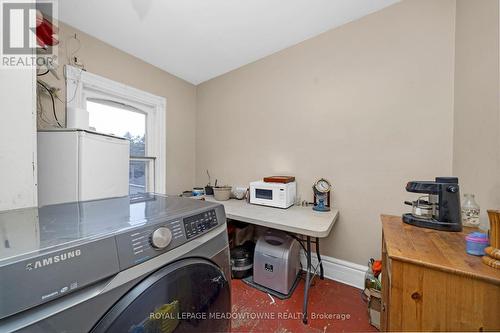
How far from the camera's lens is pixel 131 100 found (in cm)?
221

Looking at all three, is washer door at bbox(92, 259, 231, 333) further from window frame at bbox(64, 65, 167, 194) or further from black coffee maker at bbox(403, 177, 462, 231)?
window frame at bbox(64, 65, 167, 194)

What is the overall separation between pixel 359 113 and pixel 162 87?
7.59 feet

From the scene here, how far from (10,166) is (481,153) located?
7.80 feet

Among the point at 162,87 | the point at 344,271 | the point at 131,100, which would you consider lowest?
the point at 344,271

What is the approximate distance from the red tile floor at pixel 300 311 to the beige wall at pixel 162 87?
1.70m

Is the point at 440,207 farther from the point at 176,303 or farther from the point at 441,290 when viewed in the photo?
the point at 176,303

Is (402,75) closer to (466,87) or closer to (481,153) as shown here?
(466,87)

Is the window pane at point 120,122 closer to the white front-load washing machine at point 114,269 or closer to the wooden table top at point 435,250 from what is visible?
the white front-load washing machine at point 114,269

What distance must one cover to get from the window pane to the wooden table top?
8.07 ft

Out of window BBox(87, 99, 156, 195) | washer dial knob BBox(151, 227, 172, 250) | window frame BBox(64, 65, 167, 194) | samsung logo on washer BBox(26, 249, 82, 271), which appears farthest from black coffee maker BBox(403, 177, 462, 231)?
window frame BBox(64, 65, 167, 194)

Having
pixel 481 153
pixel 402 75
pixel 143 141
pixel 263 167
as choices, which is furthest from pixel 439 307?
pixel 143 141

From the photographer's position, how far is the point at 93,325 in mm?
451

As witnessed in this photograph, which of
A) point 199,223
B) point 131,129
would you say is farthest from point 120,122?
point 199,223

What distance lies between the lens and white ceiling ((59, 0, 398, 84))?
1564mm
